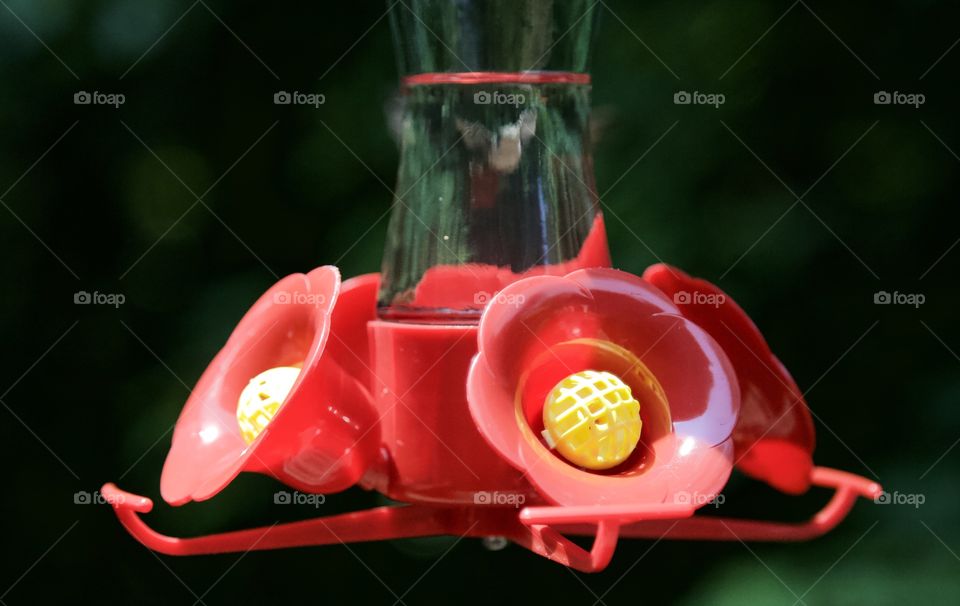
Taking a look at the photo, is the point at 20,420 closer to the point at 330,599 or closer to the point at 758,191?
the point at 330,599

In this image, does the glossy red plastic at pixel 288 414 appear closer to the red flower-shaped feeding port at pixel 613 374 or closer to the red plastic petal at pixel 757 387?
the red flower-shaped feeding port at pixel 613 374

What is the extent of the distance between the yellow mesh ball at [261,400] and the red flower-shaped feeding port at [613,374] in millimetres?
394

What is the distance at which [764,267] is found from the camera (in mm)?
3182

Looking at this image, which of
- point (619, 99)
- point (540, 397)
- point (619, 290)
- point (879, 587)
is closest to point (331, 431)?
point (540, 397)

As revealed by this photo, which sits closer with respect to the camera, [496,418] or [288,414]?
[496,418]

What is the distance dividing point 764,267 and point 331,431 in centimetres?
159

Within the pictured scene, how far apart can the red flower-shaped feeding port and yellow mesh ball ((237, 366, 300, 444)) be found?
394 millimetres

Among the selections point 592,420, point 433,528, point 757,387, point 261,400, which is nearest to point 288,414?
point 261,400

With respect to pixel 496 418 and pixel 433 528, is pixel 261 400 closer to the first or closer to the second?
pixel 433 528

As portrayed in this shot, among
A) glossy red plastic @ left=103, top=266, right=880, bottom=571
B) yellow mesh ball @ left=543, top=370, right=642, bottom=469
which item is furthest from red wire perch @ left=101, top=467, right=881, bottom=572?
yellow mesh ball @ left=543, top=370, right=642, bottom=469

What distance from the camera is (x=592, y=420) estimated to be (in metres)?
1.76

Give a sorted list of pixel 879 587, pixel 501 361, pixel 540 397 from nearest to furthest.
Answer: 1. pixel 501 361
2. pixel 540 397
3. pixel 879 587

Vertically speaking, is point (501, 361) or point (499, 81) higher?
point (499, 81)

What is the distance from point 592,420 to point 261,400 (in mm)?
587
